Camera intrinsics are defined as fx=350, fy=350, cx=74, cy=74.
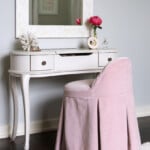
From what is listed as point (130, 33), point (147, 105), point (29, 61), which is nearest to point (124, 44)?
point (130, 33)

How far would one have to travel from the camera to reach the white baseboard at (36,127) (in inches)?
126

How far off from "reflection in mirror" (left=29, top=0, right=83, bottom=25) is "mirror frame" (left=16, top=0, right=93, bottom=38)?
4cm

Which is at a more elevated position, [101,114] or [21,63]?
[21,63]

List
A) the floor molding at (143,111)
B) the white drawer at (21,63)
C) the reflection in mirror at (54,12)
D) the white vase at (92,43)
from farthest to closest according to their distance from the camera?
the floor molding at (143,111), the white vase at (92,43), the reflection in mirror at (54,12), the white drawer at (21,63)

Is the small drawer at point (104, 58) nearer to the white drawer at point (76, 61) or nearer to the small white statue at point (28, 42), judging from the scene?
the white drawer at point (76, 61)

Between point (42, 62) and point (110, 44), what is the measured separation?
1092mm

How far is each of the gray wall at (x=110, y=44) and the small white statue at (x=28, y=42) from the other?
0.22 metres

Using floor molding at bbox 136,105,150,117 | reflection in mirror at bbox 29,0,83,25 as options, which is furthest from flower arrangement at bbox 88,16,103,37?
floor molding at bbox 136,105,150,117

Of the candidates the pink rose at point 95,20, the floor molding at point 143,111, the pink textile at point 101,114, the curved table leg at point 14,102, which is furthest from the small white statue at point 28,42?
the floor molding at point 143,111

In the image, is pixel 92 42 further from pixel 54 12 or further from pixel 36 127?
pixel 36 127

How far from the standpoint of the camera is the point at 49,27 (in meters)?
3.29

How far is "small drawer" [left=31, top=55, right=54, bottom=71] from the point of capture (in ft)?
9.37

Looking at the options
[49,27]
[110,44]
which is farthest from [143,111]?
[49,27]

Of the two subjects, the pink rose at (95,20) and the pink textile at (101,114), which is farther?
the pink rose at (95,20)
